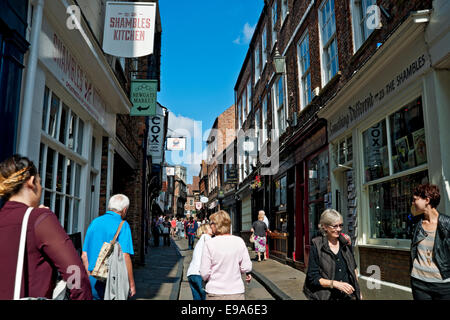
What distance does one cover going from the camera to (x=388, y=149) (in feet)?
21.2

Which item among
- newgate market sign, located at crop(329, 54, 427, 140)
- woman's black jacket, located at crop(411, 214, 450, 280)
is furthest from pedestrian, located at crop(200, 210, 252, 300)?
newgate market sign, located at crop(329, 54, 427, 140)

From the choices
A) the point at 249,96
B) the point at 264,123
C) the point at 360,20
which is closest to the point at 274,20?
the point at 264,123

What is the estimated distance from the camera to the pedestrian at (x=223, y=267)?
3.78 m

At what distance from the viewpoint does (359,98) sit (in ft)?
24.4

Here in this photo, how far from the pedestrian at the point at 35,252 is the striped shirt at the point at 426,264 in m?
2.98

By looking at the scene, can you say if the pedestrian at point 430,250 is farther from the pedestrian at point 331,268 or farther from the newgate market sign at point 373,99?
the newgate market sign at point 373,99

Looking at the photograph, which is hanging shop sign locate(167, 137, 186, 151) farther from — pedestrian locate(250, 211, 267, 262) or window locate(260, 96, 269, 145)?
pedestrian locate(250, 211, 267, 262)

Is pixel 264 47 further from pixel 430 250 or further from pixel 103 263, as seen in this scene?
pixel 103 263

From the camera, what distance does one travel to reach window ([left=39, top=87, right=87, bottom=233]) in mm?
4836

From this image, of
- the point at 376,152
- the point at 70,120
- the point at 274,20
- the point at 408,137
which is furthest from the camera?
the point at 274,20

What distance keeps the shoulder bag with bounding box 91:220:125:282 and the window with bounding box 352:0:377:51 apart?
20.6ft

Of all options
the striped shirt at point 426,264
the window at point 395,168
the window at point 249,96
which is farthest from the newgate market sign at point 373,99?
the window at point 249,96

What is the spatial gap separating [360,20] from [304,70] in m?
3.67
